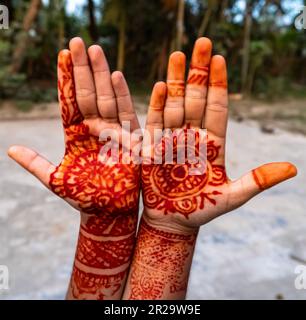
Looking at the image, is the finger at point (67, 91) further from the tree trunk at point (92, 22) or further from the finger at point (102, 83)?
the tree trunk at point (92, 22)

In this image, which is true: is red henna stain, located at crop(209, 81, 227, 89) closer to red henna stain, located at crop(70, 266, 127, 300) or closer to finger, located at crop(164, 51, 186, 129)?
finger, located at crop(164, 51, 186, 129)

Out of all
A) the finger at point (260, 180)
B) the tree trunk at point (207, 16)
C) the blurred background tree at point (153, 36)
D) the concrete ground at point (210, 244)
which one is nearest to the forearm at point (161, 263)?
the finger at point (260, 180)

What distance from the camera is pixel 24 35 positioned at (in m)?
5.52

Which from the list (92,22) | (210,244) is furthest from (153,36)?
(210,244)

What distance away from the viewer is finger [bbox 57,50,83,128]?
81cm

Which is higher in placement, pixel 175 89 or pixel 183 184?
pixel 175 89

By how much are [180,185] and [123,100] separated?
197 mm

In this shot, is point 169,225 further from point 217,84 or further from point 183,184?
point 217,84

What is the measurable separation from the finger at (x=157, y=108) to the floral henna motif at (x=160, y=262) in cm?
21

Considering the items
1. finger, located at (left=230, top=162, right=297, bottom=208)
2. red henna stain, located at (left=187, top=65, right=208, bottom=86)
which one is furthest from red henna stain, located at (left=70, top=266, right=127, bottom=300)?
red henna stain, located at (left=187, top=65, right=208, bottom=86)

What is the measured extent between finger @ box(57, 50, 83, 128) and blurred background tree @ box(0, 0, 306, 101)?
16.2 ft

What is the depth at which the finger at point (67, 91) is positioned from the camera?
0.81 metres
